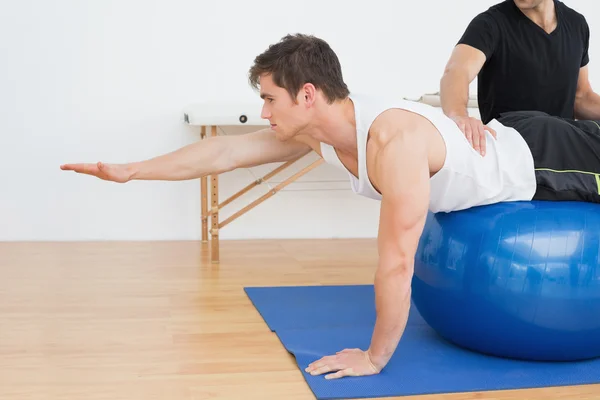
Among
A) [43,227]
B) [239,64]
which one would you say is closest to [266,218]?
[239,64]

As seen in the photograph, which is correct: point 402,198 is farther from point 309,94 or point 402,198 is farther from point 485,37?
point 485,37

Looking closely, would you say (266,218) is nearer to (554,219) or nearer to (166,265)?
(166,265)

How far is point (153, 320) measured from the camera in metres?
2.71

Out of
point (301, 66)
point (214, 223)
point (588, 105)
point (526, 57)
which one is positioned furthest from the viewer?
point (214, 223)

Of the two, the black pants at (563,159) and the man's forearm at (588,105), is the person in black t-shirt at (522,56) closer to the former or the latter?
the man's forearm at (588,105)

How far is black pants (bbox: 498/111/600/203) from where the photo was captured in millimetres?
2248

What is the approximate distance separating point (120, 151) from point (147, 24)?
0.69 metres

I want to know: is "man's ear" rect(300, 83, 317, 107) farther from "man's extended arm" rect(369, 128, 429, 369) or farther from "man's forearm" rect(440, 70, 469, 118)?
"man's forearm" rect(440, 70, 469, 118)

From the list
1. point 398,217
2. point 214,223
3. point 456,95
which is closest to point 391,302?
point 398,217

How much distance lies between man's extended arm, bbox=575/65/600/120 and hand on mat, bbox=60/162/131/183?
180cm

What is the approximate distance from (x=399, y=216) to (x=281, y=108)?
0.43 metres

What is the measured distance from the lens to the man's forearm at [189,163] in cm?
225

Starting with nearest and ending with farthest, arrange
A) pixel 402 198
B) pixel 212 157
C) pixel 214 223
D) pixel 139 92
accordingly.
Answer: pixel 402 198 < pixel 212 157 < pixel 214 223 < pixel 139 92

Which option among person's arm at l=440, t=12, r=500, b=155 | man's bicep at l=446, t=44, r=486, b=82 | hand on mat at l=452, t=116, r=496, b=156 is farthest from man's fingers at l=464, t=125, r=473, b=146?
man's bicep at l=446, t=44, r=486, b=82
